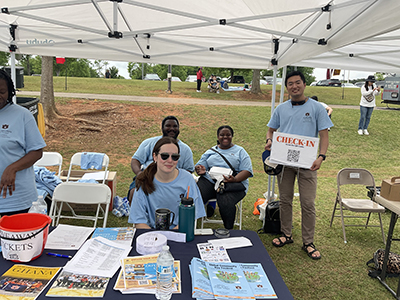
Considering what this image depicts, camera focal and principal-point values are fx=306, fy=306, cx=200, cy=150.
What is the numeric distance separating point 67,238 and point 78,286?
1.98 ft

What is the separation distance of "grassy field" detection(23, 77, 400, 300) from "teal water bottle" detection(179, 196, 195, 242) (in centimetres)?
175

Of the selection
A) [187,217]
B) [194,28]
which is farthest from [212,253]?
[194,28]

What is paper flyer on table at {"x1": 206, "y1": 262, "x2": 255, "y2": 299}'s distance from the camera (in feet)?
5.47

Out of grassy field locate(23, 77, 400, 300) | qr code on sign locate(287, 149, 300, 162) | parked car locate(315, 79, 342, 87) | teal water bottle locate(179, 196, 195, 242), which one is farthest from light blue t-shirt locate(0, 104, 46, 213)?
parked car locate(315, 79, 342, 87)

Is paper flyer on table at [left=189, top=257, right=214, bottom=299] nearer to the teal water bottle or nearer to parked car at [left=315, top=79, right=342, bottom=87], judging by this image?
the teal water bottle

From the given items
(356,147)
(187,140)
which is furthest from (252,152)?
(356,147)

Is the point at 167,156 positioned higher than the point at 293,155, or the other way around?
the point at 167,156

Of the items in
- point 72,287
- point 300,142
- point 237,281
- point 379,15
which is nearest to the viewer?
point 72,287

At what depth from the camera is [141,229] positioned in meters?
2.38

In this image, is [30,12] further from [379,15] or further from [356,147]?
[356,147]

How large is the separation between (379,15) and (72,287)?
9.34ft

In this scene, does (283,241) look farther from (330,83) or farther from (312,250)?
(330,83)

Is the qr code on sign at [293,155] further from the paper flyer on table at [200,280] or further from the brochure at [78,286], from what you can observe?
the brochure at [78,286]

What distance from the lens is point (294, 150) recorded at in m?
3.69
